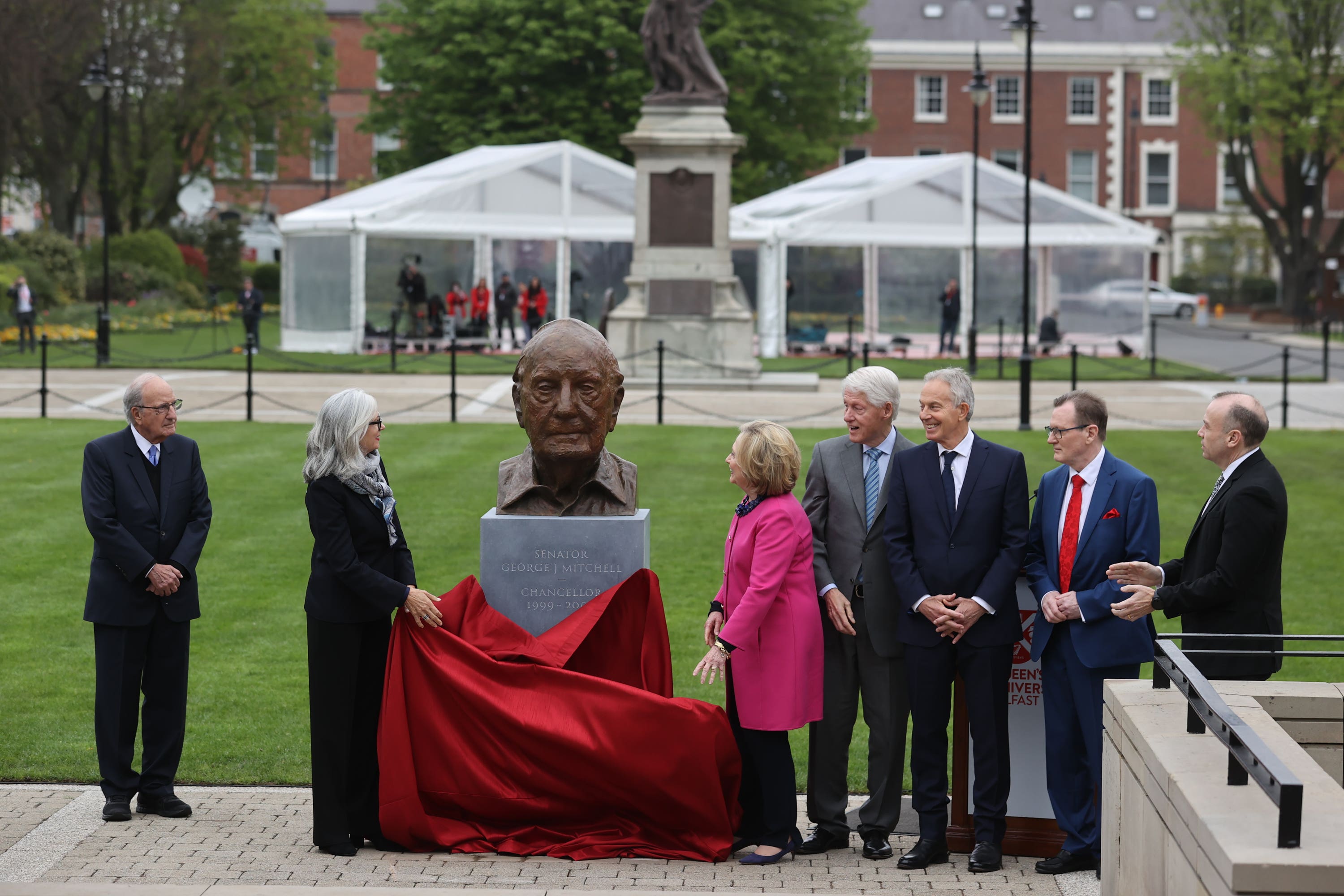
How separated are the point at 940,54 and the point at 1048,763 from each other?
65704mm

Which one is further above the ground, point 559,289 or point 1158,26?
point 1158,26

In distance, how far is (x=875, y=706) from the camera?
21.7ft

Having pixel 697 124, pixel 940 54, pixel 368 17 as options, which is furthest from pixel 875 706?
pixel 940 54

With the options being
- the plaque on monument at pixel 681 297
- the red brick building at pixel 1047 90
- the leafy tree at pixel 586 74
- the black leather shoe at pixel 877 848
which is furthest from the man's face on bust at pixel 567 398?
Answer: the red brick building at pixel 1047 90

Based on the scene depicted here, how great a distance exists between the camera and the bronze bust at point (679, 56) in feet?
83.5

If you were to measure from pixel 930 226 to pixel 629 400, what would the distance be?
49.4ft

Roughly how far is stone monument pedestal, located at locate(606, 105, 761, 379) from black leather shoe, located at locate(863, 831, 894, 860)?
1923 centimetres

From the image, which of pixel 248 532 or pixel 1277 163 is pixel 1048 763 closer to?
pixel 248 532

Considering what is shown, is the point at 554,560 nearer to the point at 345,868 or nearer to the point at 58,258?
the point at 345,868

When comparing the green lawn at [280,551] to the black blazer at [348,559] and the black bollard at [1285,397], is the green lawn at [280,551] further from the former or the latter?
the black blazer at [348,559]

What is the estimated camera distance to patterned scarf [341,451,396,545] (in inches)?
253

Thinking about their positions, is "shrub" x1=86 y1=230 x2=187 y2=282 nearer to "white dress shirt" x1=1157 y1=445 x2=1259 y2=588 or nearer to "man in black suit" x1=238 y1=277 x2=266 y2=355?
"man in black suit" x1=238 y1=277 x2=266 y2=355

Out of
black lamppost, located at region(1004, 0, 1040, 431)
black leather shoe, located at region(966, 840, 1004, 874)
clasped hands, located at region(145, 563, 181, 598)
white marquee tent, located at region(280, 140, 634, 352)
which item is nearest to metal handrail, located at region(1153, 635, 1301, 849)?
black leather shoe, located at region(966, 840, 1004, 874)

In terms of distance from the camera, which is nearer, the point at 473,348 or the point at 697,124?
the point at 697,124
